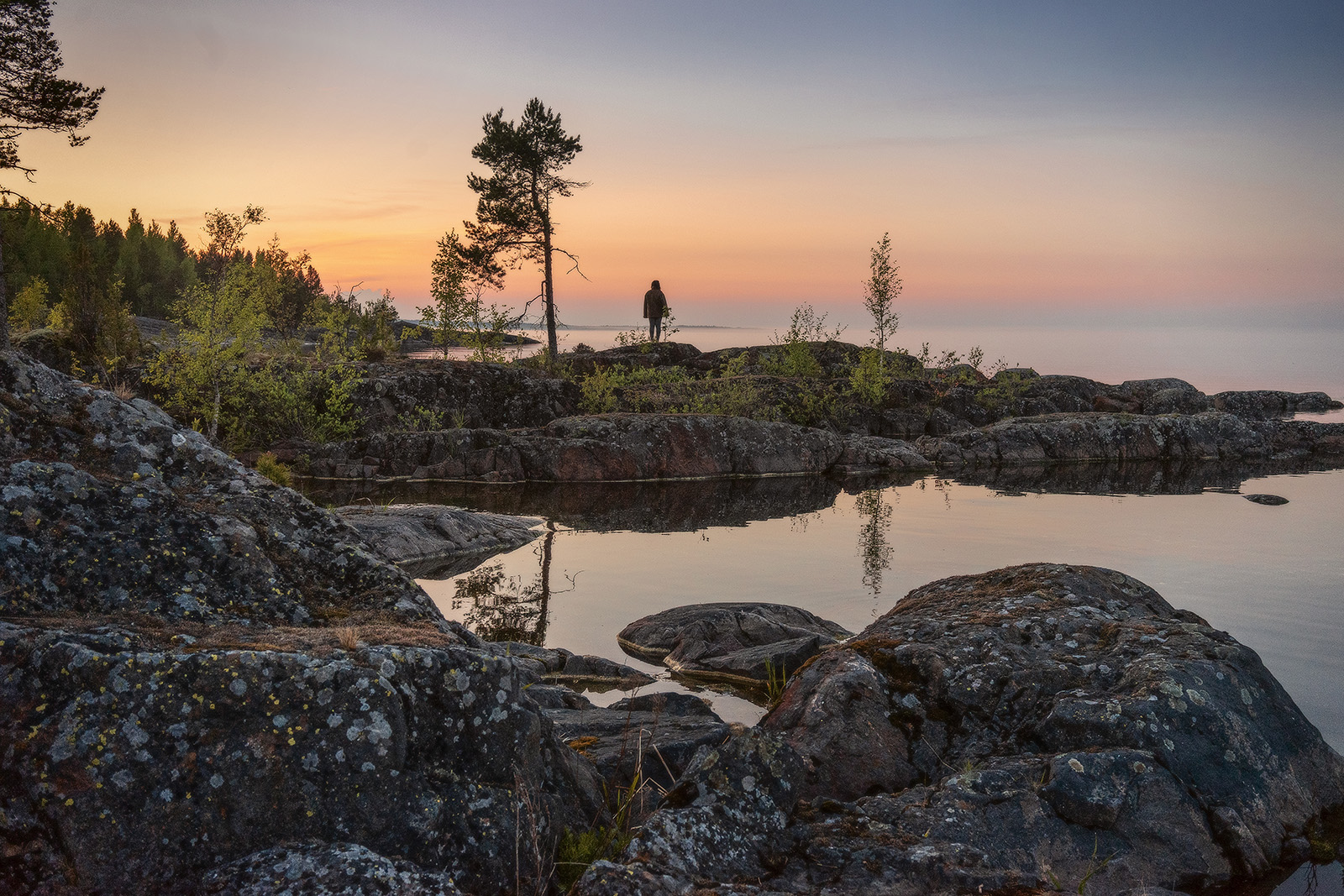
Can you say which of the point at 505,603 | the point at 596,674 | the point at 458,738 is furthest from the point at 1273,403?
the point at 458,738

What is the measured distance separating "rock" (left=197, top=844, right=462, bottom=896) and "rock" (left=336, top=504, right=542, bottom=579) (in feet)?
26.4

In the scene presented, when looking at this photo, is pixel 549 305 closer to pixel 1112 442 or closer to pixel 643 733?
pixel 1112 442

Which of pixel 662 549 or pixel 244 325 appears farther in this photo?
pixel 244 325

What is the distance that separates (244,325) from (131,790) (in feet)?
63.2

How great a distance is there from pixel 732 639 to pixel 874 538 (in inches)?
220

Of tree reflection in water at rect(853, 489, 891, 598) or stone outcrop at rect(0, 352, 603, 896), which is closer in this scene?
stone outcrop at rect(0, 352, 603, 896)

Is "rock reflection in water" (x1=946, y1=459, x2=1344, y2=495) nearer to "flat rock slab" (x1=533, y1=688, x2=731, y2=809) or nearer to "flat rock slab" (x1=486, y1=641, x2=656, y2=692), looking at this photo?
"flat rock slab" (x1=486, y1=641, x2=656, y2=692)

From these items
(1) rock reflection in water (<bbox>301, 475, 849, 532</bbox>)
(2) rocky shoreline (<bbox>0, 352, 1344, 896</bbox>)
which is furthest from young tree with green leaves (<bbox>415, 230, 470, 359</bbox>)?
(2) rocky shoreline (<bbox>0, 352, 1344, 896</bbox>)

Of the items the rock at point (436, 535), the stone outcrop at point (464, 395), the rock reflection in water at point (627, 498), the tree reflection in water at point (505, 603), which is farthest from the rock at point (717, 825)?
the stone outcrop at point (464, 395)

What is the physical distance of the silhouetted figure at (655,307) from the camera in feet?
115

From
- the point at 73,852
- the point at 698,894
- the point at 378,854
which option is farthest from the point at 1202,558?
the point at 73,852

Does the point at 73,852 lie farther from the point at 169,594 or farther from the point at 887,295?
the point at 887,295

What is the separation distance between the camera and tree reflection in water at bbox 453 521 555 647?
8.82 meters

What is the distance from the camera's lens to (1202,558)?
1169 cm
